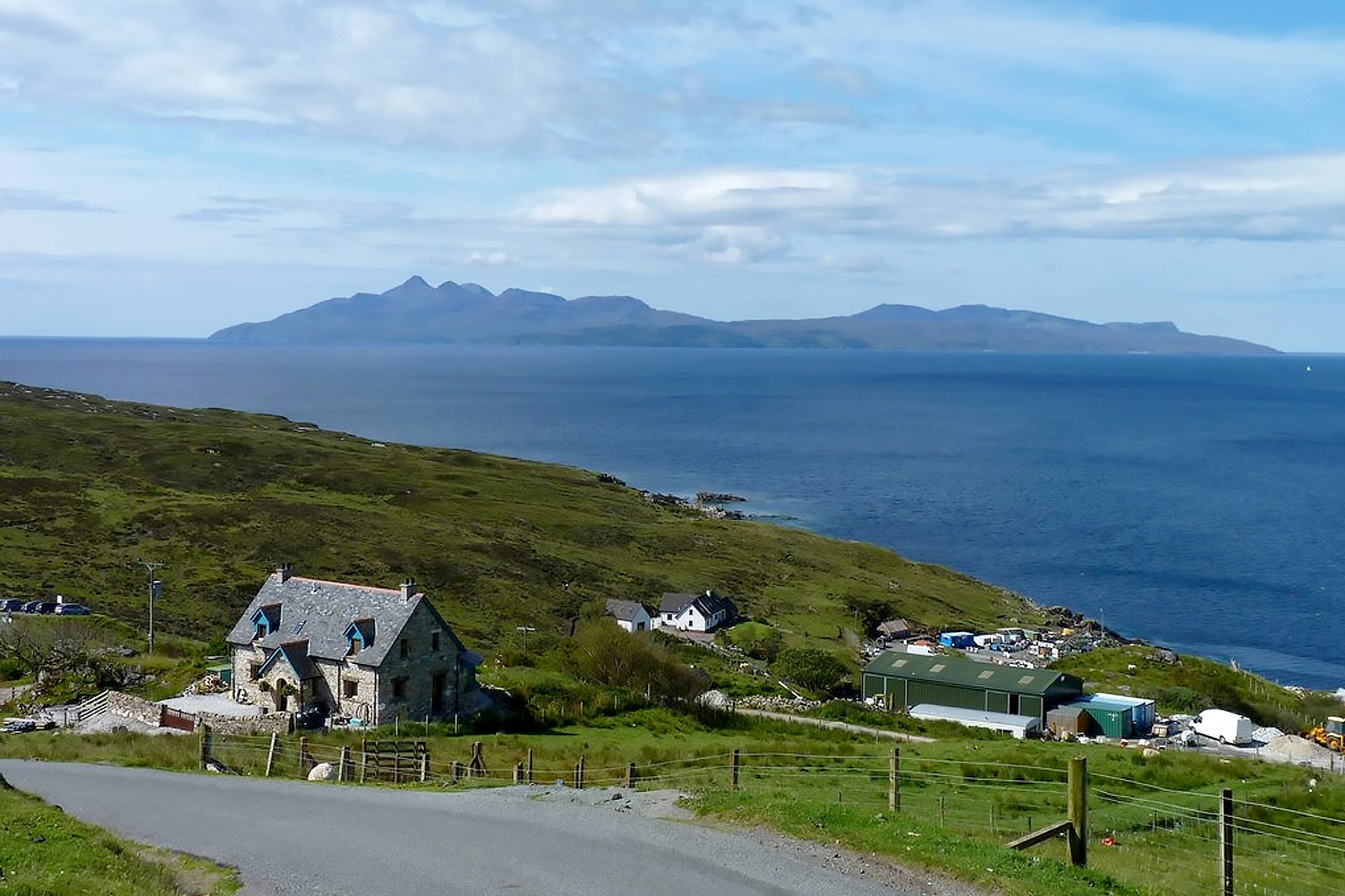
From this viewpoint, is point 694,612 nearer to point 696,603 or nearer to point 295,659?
point 696,603

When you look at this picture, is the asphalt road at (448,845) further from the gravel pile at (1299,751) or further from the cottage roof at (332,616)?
the gravel pile at (1299,751)

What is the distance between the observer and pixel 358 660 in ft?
121

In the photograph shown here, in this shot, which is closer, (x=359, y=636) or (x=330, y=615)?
(x=359, y=636)

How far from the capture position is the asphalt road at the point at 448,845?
1433cm

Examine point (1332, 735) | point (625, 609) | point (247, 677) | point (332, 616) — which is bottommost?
point (625, 609)

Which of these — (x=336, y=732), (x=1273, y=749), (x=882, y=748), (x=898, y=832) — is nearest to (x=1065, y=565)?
(x=1273, y=749)

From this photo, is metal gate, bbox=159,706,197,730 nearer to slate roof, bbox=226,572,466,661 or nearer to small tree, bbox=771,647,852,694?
slate roof, bbox=226,572,466,661

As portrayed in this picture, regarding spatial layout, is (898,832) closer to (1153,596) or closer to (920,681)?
A: (920,681)

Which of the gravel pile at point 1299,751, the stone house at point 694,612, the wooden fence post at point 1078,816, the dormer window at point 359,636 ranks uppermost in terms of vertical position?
the wooden fence post at point 1078,816

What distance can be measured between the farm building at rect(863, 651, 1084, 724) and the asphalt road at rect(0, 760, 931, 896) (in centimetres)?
3612

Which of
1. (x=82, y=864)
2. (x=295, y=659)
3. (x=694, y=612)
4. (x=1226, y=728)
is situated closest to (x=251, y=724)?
(x=295, y=659)

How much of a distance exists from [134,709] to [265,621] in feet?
16.6

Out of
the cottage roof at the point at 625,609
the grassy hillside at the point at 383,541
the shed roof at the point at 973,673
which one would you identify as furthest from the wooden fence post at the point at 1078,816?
the cottage roof at the point at 625,609

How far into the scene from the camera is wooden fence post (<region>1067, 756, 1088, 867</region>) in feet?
47.5
